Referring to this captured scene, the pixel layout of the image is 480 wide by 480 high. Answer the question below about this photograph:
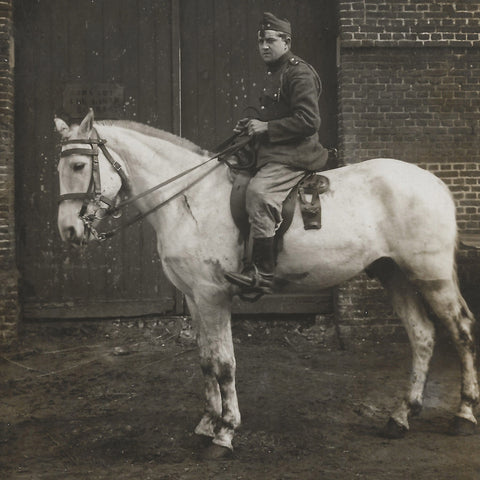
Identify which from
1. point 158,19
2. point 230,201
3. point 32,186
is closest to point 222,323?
point 230,201

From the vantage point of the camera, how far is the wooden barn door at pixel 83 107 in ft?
26.7

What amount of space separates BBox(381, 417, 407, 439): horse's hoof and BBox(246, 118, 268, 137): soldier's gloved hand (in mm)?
2549

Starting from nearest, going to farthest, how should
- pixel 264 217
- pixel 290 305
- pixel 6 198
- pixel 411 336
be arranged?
pixel 264 217 → pixel 411 336 → pixel 6 198 → pixel 290 305

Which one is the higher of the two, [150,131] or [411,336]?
[150,131]

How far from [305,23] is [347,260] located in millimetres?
4310

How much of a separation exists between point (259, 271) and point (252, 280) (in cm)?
10

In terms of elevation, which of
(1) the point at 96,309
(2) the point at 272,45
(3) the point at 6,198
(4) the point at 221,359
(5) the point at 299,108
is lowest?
(1) the point at 96,309

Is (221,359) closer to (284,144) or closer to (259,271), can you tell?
(259,271)

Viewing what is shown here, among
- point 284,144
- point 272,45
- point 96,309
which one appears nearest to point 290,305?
point 96,309

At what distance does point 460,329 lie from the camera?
17.0 feet

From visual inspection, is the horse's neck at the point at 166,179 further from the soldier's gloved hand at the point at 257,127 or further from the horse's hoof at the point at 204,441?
the horse's hoof at the point at 204,441

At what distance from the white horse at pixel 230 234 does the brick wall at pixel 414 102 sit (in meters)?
2.47

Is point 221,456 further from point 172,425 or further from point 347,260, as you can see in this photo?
point 347,260

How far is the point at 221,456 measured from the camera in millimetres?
4723
